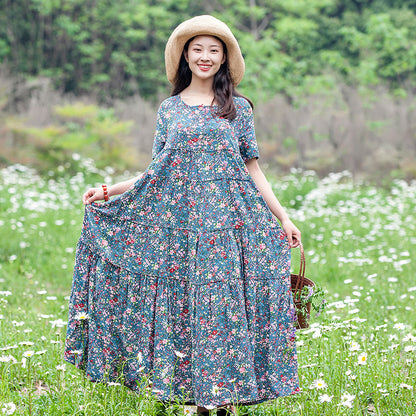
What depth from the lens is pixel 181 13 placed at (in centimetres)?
1978

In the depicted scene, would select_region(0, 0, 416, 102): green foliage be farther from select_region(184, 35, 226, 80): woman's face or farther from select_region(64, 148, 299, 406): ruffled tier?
select_region(64, 148, 299, 406): ruffled tier

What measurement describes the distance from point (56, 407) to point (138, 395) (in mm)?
389

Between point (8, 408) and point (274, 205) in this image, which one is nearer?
point (8, 408)

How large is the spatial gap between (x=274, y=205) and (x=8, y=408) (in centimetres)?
142

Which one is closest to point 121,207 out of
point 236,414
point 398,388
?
point 236,414

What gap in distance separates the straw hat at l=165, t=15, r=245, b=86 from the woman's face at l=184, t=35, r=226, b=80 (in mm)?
31

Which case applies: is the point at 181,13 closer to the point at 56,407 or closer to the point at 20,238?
the point at 20,238

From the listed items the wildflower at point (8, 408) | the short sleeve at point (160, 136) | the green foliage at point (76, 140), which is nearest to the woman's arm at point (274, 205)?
the short sleeve at point (160, 136)

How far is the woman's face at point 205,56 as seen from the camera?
2895 millimetres

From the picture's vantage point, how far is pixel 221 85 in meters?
2.97

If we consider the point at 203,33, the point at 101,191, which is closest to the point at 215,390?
the point at 101,191

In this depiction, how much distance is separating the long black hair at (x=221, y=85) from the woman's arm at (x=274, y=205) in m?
0.27

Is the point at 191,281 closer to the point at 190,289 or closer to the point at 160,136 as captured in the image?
the point at 190,289

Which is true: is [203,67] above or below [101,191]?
above
